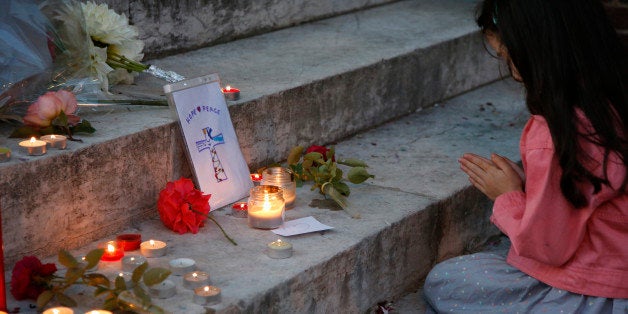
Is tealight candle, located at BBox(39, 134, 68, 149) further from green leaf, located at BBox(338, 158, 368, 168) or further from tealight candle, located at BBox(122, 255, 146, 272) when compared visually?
green leaf, located at BBox(338, 158, 368, 168)

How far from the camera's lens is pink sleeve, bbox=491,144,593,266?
2695 mm

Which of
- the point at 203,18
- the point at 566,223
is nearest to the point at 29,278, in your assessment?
the point at 566,223

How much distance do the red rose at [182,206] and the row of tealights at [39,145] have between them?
1.15ft

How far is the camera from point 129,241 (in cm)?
296

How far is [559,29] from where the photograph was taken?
271 cm

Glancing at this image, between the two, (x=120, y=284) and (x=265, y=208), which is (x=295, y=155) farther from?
(x=120, y=284)

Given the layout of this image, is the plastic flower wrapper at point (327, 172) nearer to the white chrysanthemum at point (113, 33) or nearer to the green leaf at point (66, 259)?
the white chrysanthemum at point (113, 33)

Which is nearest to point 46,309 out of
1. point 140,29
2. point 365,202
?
point 365,202

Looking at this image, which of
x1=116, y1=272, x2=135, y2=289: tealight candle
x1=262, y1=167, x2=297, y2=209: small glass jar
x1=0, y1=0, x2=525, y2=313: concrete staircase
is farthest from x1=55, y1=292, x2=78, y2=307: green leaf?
x1=262, y1=167, x2=297, y2=209: small glass jar

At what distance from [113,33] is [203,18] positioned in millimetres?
Answer: 962

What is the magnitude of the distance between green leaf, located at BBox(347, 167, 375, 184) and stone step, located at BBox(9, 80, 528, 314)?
0.18ft

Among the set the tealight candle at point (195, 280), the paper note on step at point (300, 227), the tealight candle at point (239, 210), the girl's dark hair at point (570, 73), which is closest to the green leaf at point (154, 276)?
the tealight candle at point (195, 280)

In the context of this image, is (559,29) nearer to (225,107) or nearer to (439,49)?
(225,107)

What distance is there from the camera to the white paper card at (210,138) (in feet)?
10.7
